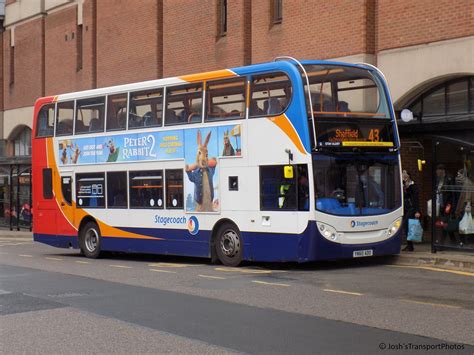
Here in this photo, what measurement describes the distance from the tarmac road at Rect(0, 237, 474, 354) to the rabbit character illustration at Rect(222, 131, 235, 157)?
2.34m

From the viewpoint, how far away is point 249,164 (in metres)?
14.7

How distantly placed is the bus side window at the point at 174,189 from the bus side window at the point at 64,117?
399 centimetres

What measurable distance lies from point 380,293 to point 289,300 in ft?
4.86

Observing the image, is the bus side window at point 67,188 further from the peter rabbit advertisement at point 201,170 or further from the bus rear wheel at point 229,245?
the bus rear wheel at point 229,245

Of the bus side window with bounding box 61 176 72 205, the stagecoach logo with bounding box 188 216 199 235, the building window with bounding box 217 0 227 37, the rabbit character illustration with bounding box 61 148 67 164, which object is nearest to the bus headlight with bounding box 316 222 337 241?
the stagecoach logo with bounding box 188 216 199 235

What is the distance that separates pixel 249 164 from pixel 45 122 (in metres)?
7.80

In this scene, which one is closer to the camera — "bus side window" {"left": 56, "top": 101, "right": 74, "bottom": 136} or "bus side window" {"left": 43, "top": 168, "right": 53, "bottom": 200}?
"bus side window" {"left": 56, "top": 101, "right": 74, "bottom": 136}

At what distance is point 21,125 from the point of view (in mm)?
34469

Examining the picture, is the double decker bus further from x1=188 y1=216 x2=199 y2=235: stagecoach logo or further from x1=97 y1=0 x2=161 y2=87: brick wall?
x1=97 y1=0 x2=161 y2=87: brick wall

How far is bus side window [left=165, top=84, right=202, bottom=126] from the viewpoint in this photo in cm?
1586

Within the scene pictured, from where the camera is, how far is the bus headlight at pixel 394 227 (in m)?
14.6

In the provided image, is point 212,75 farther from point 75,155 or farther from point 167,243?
point 75,155

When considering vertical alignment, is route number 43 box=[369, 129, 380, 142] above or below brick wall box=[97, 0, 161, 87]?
below

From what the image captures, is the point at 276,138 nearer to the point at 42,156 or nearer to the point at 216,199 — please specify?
the point at 216,199
